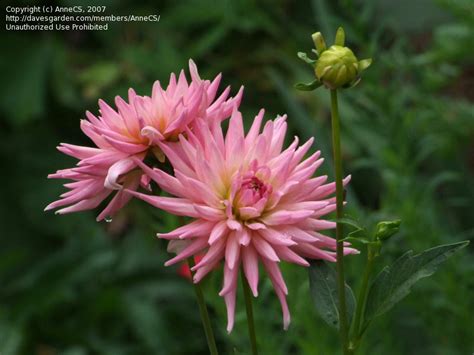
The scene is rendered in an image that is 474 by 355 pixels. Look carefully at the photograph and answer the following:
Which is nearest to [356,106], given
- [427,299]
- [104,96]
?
[427,299]

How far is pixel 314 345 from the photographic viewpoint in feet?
3.71

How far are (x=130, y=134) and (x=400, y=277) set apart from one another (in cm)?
21

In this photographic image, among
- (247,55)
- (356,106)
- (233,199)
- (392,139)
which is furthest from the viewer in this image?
(247,55)

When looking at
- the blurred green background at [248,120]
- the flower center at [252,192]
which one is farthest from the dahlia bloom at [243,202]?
the blurred green background at [248,120]

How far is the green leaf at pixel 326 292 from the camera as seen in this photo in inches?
23.6

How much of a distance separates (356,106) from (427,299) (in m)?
0.36

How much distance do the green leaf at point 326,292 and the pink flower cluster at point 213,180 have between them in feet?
0.06

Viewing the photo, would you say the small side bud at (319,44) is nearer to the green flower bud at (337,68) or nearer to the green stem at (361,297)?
the green flower bud at (337,68)

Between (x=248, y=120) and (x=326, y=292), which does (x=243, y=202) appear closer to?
(x=326, y=292)

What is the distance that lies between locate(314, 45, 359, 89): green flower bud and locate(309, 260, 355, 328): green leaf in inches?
5.2

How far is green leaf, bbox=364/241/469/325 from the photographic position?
57cm

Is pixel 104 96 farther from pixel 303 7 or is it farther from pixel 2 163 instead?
pixel 303 7

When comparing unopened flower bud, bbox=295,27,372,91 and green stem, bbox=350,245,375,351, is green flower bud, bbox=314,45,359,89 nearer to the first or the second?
unopened flower bud, bbox=295,27,372,91

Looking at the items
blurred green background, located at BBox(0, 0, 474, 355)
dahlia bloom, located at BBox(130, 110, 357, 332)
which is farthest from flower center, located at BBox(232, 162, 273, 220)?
blurred green background, located at BBox(0, 0, 474, 355)
